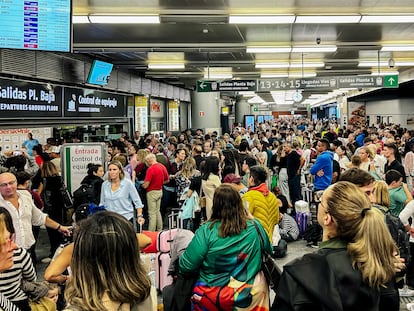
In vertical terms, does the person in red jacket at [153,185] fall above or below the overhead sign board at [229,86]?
below

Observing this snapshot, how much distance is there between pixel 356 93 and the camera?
96.6ft

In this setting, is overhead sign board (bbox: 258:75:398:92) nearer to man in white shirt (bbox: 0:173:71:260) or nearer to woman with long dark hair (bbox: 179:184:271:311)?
man in white shirt (bbox: 0:173:71:260)

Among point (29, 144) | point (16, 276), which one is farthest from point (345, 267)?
point (29, 144)

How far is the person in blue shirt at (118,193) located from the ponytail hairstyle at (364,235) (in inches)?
158

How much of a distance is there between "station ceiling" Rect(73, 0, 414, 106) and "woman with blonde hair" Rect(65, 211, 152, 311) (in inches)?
A: 246

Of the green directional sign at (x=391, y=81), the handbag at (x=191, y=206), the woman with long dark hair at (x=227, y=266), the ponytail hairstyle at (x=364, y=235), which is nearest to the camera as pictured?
the ponytail hairstyle at (x=364, y=235)

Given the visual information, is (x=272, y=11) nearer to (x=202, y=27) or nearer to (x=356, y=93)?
(x=202, y=27)

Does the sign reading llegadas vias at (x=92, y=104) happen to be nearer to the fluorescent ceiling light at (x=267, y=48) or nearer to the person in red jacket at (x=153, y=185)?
the fluorescent ceiling light at (x=267, y=48)

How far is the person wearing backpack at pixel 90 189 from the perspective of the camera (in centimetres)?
623

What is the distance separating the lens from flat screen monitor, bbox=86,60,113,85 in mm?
11531

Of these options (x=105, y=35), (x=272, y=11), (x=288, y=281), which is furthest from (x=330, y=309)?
(x=105, y=35)

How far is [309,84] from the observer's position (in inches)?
563

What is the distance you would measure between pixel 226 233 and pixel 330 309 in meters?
1.38

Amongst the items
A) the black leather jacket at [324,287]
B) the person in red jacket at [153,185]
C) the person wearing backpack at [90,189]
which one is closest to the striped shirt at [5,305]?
the black leather jacket at [324,287]
